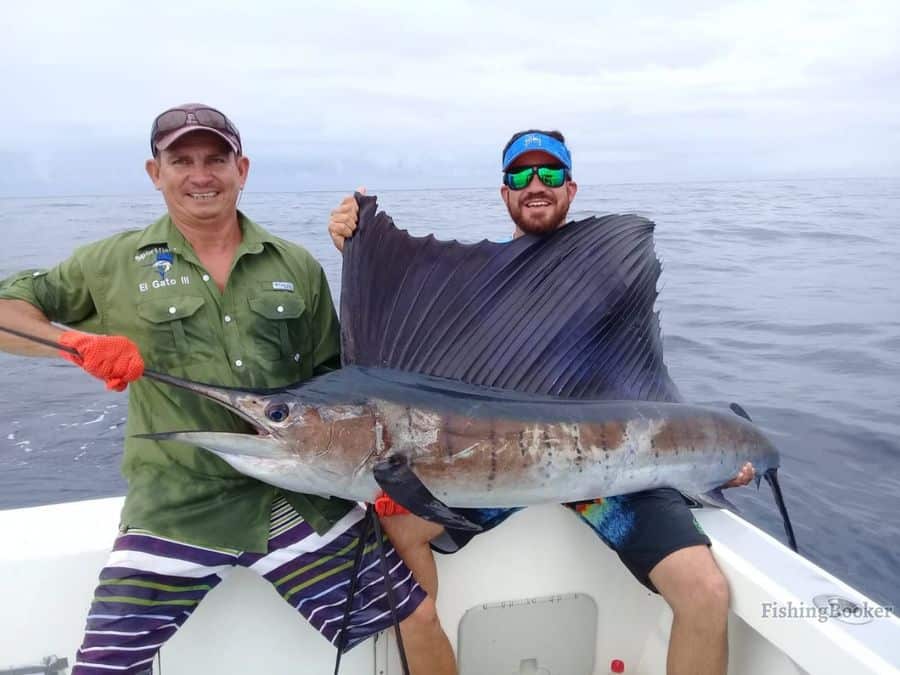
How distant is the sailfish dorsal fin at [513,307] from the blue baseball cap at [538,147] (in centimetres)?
38

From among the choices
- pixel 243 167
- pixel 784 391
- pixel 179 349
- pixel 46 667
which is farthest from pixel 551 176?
pixel 784 391

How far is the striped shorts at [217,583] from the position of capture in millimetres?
1607

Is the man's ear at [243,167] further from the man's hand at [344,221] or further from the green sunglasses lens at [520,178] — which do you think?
the green sunglasses lens at [520,178]

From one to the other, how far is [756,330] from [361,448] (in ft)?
22.2

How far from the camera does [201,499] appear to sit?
1.72 meters

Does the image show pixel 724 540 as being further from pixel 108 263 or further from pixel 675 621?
pixel 108 263

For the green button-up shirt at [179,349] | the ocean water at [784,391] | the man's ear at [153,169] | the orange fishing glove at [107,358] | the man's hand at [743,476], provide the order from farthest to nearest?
the ocean water at [784,391]
the man's hand at [743,476]
the man's ear at [153,169]
the green button-up shirt at [179,349]
the orange fishing glove at [107,358]

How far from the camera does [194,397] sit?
1726mm

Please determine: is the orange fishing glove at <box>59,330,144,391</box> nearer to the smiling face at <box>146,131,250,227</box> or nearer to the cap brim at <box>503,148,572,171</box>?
the smiling face at <box>146,131,250,227</box>

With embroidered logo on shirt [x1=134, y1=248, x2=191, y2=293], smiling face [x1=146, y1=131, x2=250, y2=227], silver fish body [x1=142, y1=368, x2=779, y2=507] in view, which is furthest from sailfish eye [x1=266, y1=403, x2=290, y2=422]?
smiling face [x1=146, y1=131, x2=250, y2=227]

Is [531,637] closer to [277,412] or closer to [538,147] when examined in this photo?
[277,412]

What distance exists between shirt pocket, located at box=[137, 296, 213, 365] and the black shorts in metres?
0.82

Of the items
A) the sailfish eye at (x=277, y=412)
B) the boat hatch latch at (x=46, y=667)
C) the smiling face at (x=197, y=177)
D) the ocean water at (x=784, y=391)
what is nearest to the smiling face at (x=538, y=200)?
the smiling face at (x=197, y=177)

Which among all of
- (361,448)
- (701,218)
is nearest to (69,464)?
(361,448)
